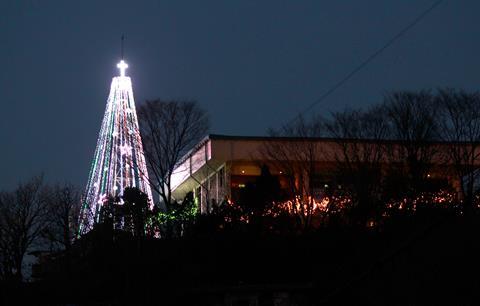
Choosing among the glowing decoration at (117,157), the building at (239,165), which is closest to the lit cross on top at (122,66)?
the glowing decoration at (117,157)

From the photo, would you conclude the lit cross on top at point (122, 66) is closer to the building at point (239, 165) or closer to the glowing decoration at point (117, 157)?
the glowing decoration at point (117, 157)

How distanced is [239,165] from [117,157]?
7.28 metres

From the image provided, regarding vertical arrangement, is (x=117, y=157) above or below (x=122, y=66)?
below

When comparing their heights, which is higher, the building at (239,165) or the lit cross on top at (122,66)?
the lit cross on top at (122,66)

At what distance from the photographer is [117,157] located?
41.0 m

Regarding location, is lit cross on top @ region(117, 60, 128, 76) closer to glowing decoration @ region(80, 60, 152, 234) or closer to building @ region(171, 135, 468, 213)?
glowing decoration @ region(80, 60, 152, 234)

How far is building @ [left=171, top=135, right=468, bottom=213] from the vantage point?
35219mm

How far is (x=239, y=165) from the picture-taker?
149 ft

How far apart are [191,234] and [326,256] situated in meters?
5.26

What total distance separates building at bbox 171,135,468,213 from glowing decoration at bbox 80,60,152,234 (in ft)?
13.2

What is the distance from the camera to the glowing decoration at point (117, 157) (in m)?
38.9

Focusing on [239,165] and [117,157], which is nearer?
[117,157]

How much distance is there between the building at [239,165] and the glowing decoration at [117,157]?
13.2 ft

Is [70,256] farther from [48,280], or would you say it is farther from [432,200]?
[432,200]
